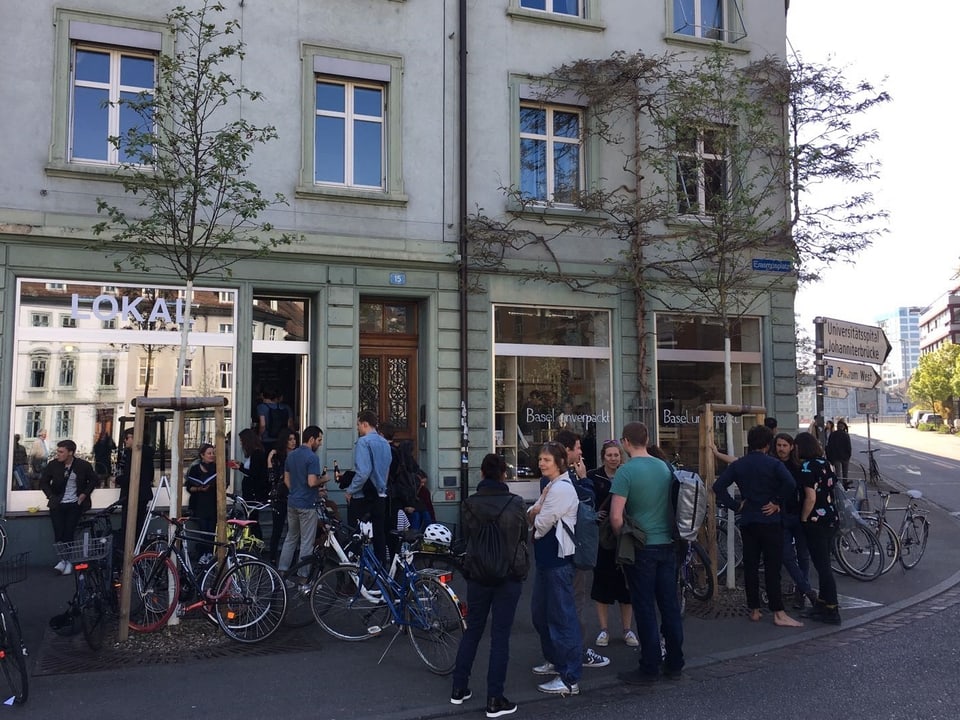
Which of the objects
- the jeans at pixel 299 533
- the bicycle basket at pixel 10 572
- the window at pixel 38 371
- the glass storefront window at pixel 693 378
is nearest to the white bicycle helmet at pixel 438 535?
the jeans at pixel 299 533

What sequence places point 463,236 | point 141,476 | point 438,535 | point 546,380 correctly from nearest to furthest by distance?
point 438,535
point 141,476
point 463,236
point 546,380

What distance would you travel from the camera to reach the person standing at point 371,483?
362 inches

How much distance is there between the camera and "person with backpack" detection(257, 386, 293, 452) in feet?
41.9

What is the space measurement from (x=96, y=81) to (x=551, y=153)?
23.3 feet

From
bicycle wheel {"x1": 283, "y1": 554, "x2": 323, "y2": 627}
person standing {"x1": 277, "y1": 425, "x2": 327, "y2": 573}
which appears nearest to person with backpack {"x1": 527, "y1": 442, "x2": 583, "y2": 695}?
bicycle wheel {"x1": 283, "y1": 554, "x2": 323, "y2": 627}

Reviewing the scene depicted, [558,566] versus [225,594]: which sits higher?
[558,566]

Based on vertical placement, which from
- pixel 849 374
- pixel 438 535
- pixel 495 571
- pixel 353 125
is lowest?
pixel 438 535

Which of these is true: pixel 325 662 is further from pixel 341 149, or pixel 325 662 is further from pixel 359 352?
pixel 341 149

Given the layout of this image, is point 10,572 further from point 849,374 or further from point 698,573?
point 849,374

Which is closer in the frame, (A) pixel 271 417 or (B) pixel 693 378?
(A) pixel 271 417

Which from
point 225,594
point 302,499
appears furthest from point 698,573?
point 225,594

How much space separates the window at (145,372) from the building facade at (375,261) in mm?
28

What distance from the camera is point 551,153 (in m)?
14.9

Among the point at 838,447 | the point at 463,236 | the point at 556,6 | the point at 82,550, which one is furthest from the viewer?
the point at 838,447
